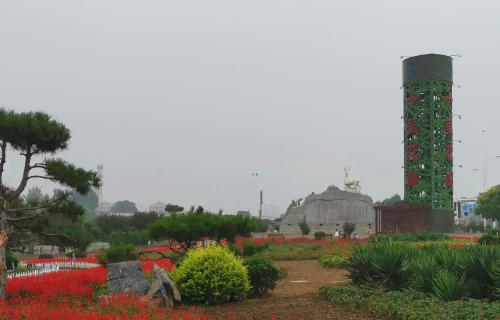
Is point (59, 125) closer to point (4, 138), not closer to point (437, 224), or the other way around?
point (4, 138)

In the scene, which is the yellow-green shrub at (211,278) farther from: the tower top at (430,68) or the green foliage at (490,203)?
the green foliage at (490,203)

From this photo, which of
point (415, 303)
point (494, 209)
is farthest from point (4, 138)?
point (494, 209)

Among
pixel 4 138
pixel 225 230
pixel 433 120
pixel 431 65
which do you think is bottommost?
pixel 225 230

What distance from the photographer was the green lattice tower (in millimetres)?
47625

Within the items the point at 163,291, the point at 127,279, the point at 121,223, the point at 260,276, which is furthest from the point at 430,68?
the point at 163,291

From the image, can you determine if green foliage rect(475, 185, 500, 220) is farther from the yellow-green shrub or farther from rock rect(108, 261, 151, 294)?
rock rect(108, 261, 151, 294)

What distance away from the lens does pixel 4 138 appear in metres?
12.0

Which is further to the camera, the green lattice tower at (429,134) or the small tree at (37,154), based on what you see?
the green lattice tower at (429,134)

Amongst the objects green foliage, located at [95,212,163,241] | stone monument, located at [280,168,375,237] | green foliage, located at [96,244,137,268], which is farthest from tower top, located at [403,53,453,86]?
green foliage, located at [96,244,137,268]

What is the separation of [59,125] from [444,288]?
922 centimetres

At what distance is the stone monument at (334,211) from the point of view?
5272 cm

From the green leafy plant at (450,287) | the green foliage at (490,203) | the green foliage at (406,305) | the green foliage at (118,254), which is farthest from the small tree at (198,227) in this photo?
the green foliage at (490,203)

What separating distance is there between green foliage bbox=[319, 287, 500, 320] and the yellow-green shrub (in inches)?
76.4

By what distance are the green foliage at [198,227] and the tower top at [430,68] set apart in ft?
123
